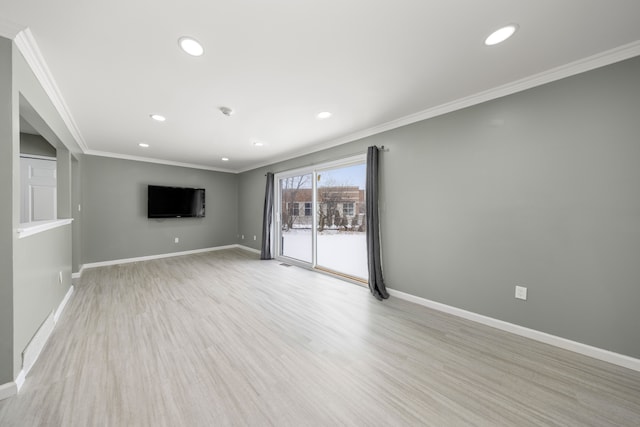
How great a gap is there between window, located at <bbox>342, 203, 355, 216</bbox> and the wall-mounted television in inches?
157

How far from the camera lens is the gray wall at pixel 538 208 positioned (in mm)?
1741

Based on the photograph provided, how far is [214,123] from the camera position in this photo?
3104 millimetres

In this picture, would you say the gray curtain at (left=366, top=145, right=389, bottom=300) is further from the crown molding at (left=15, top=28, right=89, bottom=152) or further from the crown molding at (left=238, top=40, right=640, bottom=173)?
the crown molding at (left=15, top=28, right=89, bottom=152)

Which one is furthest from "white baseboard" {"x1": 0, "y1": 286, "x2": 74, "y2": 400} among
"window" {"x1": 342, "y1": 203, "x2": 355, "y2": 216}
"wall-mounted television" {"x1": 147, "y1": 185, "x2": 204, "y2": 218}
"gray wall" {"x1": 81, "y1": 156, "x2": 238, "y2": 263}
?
"window" {"x1": 342, "y1": 203, "x2": 355, "y2": 216}

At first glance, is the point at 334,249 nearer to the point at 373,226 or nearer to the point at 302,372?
the point at 373,226

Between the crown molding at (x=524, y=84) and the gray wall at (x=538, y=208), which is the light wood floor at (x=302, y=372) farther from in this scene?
the crown molding at (x=524, y=84)

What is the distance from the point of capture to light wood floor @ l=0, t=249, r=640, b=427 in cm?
133

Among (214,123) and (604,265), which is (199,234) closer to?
(214,123)

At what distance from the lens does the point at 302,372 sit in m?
1.68

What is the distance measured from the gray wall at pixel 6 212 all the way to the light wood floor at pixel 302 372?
13.1 inches

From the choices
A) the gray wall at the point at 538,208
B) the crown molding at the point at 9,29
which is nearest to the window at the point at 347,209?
the gray wall at the point at 538,208

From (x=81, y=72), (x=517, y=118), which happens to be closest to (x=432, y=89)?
(x=517, y=118)

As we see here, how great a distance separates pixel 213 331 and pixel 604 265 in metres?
3.48

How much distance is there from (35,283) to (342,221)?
3674 mm
